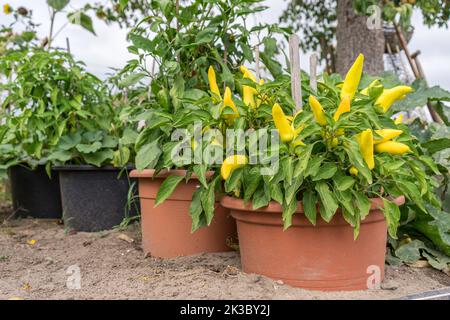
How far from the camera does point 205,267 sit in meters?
2.12

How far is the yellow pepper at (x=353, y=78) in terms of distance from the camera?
1885 millimetres

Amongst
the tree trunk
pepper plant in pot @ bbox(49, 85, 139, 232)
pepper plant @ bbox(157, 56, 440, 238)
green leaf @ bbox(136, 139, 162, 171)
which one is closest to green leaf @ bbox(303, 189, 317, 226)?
pepper plant @ bbox(157, 56, 440, 238)

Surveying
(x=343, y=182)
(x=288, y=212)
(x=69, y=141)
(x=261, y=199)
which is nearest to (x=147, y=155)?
(x=261, y=199)

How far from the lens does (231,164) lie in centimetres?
183

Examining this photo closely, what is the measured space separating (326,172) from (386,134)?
244 millimetres

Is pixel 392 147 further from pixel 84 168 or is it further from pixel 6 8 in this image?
pixel 6 8

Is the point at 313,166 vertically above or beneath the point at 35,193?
above

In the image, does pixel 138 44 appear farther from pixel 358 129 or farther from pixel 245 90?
pixel 358 129

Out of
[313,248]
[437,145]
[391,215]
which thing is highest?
[437,145]

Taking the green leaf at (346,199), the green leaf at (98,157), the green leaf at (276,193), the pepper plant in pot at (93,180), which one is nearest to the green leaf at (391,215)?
the green leaf at (346,199)

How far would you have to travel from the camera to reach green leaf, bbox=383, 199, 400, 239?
180cm

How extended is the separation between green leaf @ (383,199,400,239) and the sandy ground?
223 mm

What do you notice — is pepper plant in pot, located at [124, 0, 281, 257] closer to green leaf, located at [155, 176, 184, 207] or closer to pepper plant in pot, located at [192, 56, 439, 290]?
green leaf, located at [155, 176, 184, 207]

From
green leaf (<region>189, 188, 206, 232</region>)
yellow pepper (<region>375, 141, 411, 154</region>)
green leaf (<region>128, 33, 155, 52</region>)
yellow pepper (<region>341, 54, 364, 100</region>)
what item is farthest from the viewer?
green leaf (<region>128, 33, 155, 52</region>)
